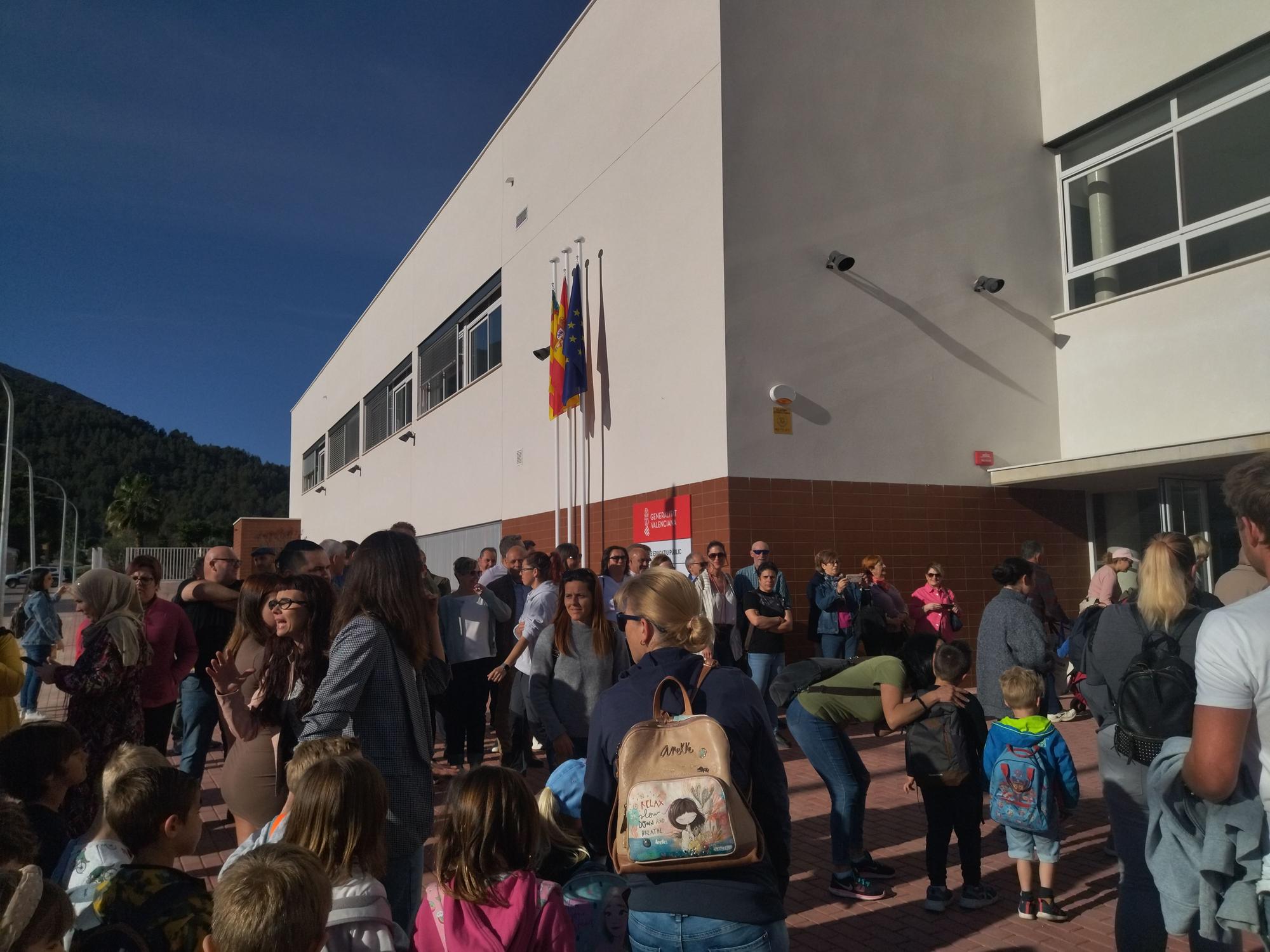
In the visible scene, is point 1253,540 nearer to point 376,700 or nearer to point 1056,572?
point 376,700

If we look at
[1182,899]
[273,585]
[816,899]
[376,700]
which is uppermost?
[273,585]

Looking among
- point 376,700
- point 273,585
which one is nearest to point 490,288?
point 273,585

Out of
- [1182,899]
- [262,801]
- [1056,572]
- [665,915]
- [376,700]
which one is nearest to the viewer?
[665,915]

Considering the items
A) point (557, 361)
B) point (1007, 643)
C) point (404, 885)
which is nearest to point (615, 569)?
point (1007, 643)

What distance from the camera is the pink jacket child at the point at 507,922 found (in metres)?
2.36

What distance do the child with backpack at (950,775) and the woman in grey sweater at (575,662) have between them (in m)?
1.72

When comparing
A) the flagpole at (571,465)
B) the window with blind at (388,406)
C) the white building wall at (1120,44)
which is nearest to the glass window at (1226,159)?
the white building wall at (1120,44)

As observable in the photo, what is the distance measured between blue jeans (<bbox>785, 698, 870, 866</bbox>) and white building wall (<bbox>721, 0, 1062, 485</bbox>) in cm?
557

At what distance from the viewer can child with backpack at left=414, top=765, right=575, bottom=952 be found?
237 cm

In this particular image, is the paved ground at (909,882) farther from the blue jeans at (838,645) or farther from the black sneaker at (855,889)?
the blue jeans at (838,645)

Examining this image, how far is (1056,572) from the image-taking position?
11.7 meters

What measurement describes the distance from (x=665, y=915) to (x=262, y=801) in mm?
2080

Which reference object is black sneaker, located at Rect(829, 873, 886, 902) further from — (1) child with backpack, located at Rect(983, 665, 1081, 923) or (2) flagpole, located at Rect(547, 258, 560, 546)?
(2) flagpole, located at Rect(547, 258, 560, 546)

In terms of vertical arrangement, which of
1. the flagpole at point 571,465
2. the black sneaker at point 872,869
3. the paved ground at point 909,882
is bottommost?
the paved ground at point 909,882
